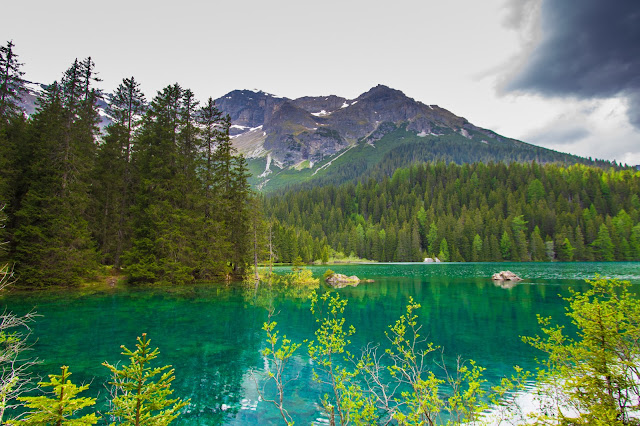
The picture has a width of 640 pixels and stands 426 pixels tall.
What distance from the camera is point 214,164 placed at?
43.0 meters

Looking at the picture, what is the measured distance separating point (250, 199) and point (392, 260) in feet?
286

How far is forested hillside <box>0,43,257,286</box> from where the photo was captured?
2842 centimetres

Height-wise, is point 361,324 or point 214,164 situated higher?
point 214,164

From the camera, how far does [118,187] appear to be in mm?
37000

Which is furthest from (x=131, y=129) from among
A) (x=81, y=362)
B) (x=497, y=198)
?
(x=497, y=198)

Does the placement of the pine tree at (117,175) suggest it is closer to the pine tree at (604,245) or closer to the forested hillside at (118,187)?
the forested hillside at (118,187)

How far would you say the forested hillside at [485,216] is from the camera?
348 ft

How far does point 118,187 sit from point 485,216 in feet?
399

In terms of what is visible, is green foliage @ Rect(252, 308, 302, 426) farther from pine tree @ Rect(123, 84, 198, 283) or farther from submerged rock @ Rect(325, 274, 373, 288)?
submerged rock @ Rect(325, 274, 373, 288)

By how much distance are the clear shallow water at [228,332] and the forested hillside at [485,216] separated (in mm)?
73861

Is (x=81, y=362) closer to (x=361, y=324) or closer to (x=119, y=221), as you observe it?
(x=361, y=324)

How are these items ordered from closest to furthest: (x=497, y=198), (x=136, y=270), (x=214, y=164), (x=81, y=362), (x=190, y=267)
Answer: (x=81, y=362), (x=136, y=270), (x=190, y=267), (x=214, y=164), (x=497, y=198)

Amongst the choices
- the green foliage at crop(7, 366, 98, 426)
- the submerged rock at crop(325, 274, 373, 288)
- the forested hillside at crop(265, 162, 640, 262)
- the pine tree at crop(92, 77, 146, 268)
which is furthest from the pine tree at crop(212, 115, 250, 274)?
the forested hillside at crop(265, 162, 640, 262)

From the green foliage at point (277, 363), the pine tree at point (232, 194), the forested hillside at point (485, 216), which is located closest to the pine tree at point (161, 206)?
the pine tree at point (232, 194)
